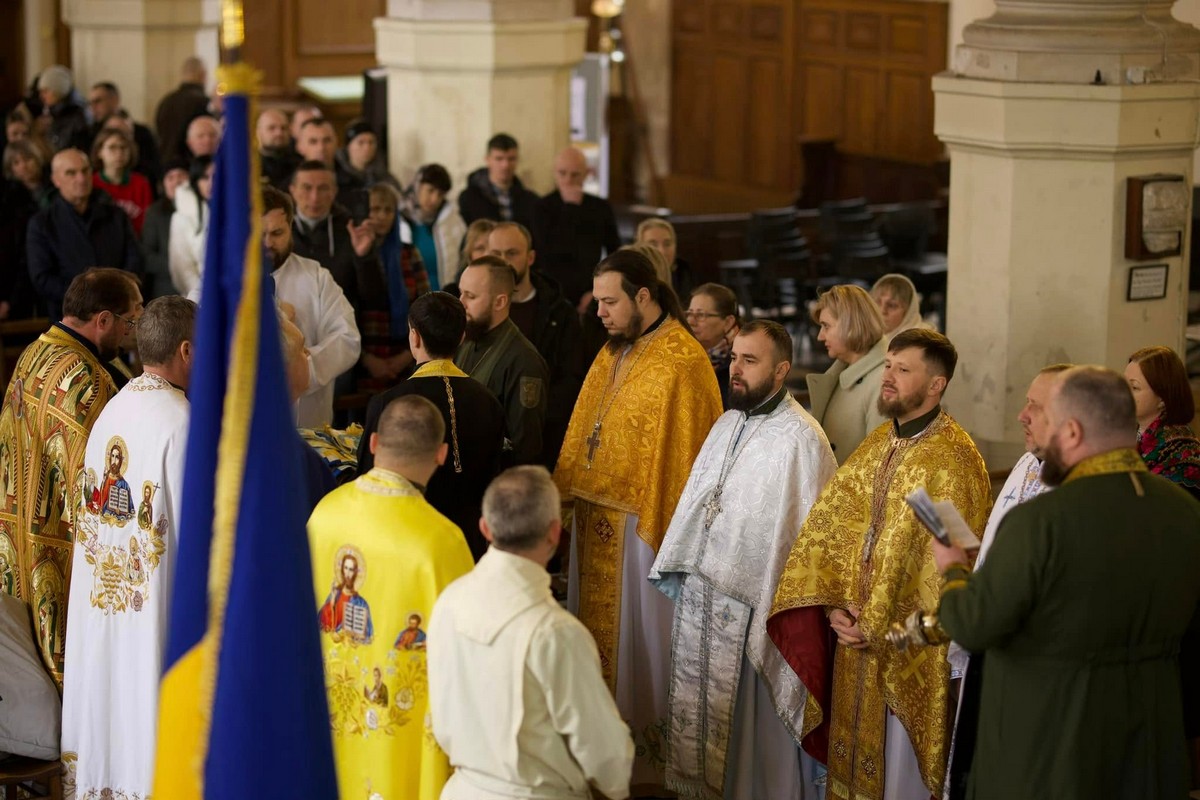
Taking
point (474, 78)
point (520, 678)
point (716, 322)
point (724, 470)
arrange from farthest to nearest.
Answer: point (474, 78), point (716, 322), point (724, 470), point (520, 678)

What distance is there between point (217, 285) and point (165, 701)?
2.78 feet

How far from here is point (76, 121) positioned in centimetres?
1306

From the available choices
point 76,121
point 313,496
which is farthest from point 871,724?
point 76,121

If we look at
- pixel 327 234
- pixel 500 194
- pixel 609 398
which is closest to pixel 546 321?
pixel 327 234

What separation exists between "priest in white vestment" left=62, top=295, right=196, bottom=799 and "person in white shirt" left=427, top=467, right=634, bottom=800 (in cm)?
133

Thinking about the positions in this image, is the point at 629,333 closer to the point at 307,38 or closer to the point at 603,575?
the point at 603,575

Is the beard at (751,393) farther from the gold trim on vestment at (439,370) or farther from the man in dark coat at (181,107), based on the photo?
the man in dark coat at (181,107)

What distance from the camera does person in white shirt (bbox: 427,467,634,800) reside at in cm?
369

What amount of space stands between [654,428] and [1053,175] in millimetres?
2427

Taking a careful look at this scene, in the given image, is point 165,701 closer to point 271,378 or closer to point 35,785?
point 271,378

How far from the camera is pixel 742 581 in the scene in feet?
17.0

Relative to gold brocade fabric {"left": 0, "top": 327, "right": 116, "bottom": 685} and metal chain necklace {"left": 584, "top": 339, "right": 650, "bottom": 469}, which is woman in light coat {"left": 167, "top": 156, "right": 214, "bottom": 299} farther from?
metal chain necklace {"left": 584, "top": 339, "right": 650, "bottom": 469}

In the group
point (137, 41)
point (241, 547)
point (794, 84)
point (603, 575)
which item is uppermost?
point (137, 41)

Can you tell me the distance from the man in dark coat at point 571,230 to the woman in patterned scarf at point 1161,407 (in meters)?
4.27
